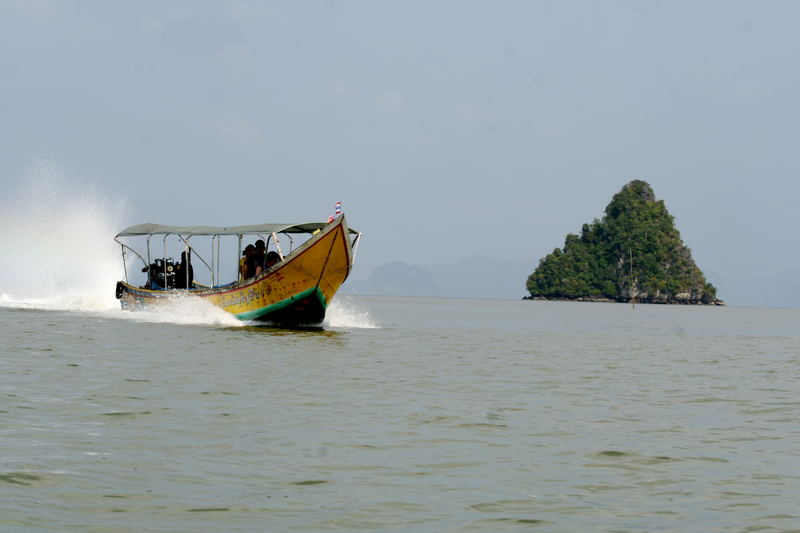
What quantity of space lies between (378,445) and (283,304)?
2165cm

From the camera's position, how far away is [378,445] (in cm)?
1052

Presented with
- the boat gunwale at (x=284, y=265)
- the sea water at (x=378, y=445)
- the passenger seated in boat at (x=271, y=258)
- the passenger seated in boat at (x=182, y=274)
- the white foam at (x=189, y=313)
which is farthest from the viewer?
the passenger seated in boat at (x=182, y=274)

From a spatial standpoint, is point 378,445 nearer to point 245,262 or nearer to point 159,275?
point 245,262

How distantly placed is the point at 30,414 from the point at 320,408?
4.12m

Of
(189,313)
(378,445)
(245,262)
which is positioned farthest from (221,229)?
(378,445)

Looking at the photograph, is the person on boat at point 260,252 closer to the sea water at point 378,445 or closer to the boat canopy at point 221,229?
the boat canopy at point 221,229

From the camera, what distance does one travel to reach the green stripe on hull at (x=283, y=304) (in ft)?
103

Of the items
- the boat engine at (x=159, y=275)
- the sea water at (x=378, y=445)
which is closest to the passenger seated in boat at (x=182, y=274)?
the boat engine at (x=159, y=275)

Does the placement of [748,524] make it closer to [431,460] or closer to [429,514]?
[429,514]

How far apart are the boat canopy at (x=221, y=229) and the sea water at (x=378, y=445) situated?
374 inches

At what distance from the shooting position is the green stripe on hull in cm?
3153

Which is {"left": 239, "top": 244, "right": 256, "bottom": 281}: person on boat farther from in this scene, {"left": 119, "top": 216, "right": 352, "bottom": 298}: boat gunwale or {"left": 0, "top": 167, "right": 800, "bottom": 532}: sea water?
{"left": 0, "top": 167, "right": 800, "bottom": 532}: sea water

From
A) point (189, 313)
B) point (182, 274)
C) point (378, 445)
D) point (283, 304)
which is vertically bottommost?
point (378, 445)

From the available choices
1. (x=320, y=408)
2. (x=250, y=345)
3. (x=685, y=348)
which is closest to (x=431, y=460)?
(x=320, y=408)
